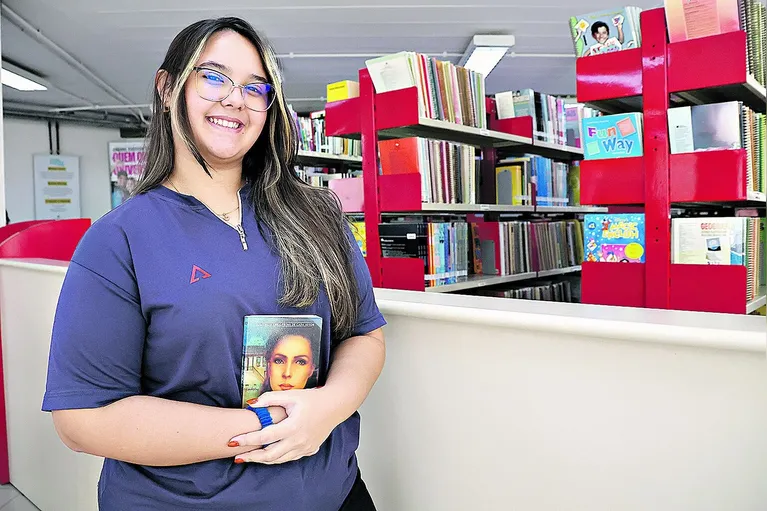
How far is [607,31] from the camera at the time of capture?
2637 mm

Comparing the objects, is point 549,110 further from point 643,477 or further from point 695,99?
point 643,477

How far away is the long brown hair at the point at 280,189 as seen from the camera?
1017 millimetres

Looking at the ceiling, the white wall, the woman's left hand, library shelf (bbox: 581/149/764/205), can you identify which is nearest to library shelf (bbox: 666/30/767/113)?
library shelf (bbox: 581/149/764/205)

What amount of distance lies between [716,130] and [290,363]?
6.73 feet

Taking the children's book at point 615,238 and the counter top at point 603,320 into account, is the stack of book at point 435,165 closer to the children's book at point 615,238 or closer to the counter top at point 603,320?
the children's book at point 615,238

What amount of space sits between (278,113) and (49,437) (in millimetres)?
1875

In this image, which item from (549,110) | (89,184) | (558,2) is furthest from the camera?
(89,184)

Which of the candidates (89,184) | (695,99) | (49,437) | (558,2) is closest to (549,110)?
(558,2)

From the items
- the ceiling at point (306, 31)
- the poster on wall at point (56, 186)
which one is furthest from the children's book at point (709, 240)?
the poster on wall at point (56, 186)

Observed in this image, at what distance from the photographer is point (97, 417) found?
879mm

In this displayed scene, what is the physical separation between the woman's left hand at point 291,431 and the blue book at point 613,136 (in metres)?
2.07

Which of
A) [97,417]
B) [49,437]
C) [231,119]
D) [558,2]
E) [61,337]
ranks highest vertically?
[558,2]

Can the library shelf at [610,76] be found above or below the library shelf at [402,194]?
above

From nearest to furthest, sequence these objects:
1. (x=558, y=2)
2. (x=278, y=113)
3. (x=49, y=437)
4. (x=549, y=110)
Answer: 1. (x=278, y=113)
2. (x=49, y=437)
3. (x=549, y=110)
4. (x=558, y=2)
